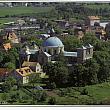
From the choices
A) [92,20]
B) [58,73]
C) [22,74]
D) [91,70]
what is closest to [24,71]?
[22,74]

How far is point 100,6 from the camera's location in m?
5.58

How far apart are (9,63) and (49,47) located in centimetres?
52

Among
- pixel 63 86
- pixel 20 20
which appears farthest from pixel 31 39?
pixel 63 86

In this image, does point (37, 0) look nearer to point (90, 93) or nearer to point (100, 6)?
point (100, 6)

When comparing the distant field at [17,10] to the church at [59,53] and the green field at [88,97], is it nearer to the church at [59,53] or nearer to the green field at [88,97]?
the church at [59,53]

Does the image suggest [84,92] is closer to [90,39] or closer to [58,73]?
[58,73]

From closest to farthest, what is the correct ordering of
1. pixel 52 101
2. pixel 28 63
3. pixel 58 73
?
pixel 52 101 < pixel 58 73 < pixel 28 63

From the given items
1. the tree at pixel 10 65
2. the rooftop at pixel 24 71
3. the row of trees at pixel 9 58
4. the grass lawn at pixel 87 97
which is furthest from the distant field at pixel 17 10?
the grass lawn at pixel 87 97

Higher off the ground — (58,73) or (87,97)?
(58,73)

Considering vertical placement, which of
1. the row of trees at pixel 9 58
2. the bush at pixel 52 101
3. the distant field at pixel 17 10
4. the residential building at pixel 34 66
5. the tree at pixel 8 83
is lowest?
the bush at pixel 52 101

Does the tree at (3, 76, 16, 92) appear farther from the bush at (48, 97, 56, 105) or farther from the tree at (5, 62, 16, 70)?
the bush at (48, 97, 56, 105)

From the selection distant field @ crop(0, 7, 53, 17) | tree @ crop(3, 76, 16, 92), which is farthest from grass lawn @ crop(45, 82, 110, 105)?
distant field @ crop(0, 7, 53, 17)

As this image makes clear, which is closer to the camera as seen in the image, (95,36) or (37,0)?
(37,0)

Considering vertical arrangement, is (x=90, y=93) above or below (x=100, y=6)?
below
